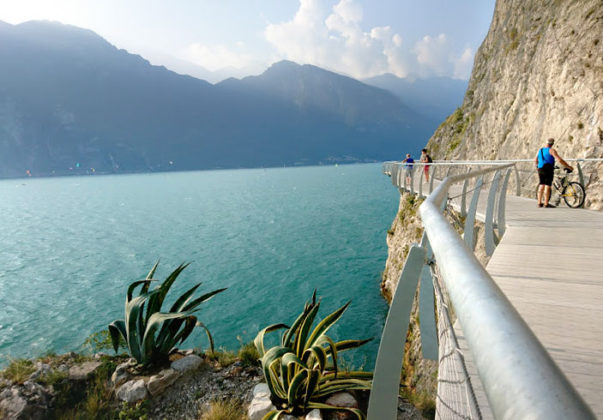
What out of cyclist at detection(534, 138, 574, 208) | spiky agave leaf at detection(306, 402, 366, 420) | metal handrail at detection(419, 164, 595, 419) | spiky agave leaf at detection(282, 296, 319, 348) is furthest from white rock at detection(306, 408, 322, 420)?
cyclist at detection(534, 138, 574, 208)

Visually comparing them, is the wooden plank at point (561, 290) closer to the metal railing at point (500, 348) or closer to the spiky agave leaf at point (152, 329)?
the metal railing at point (500, 348)

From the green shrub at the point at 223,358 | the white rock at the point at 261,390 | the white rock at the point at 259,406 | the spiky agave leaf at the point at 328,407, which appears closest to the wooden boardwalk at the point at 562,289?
the spiky agave leaf at the point at 328,407

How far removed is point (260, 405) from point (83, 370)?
3.37 m

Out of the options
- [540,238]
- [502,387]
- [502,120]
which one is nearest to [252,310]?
[540,238]

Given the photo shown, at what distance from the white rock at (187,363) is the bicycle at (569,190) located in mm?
10032

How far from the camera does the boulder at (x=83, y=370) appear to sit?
5.22 meters

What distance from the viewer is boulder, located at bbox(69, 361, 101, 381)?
17.1 ft

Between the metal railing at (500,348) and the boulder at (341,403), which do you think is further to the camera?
the boulder at (341,403)

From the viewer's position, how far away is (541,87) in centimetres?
1542

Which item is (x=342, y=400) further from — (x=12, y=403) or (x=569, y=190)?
(x=569, y=190)

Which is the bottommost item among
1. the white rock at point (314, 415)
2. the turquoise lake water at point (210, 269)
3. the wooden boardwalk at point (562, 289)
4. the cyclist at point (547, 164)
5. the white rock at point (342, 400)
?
the turquoise lake water at point (210, 269)

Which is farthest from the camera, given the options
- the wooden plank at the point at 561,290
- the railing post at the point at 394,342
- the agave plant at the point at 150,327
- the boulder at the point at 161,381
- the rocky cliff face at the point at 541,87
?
the rocky cliff face at the point at 541,87

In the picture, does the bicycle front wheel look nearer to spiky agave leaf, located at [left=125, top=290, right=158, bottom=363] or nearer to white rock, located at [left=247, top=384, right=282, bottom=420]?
white rock, located at [left=247, top=384, right=282, bottom=420]

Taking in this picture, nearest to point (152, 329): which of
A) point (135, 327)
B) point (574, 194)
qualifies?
point (135, 327)
